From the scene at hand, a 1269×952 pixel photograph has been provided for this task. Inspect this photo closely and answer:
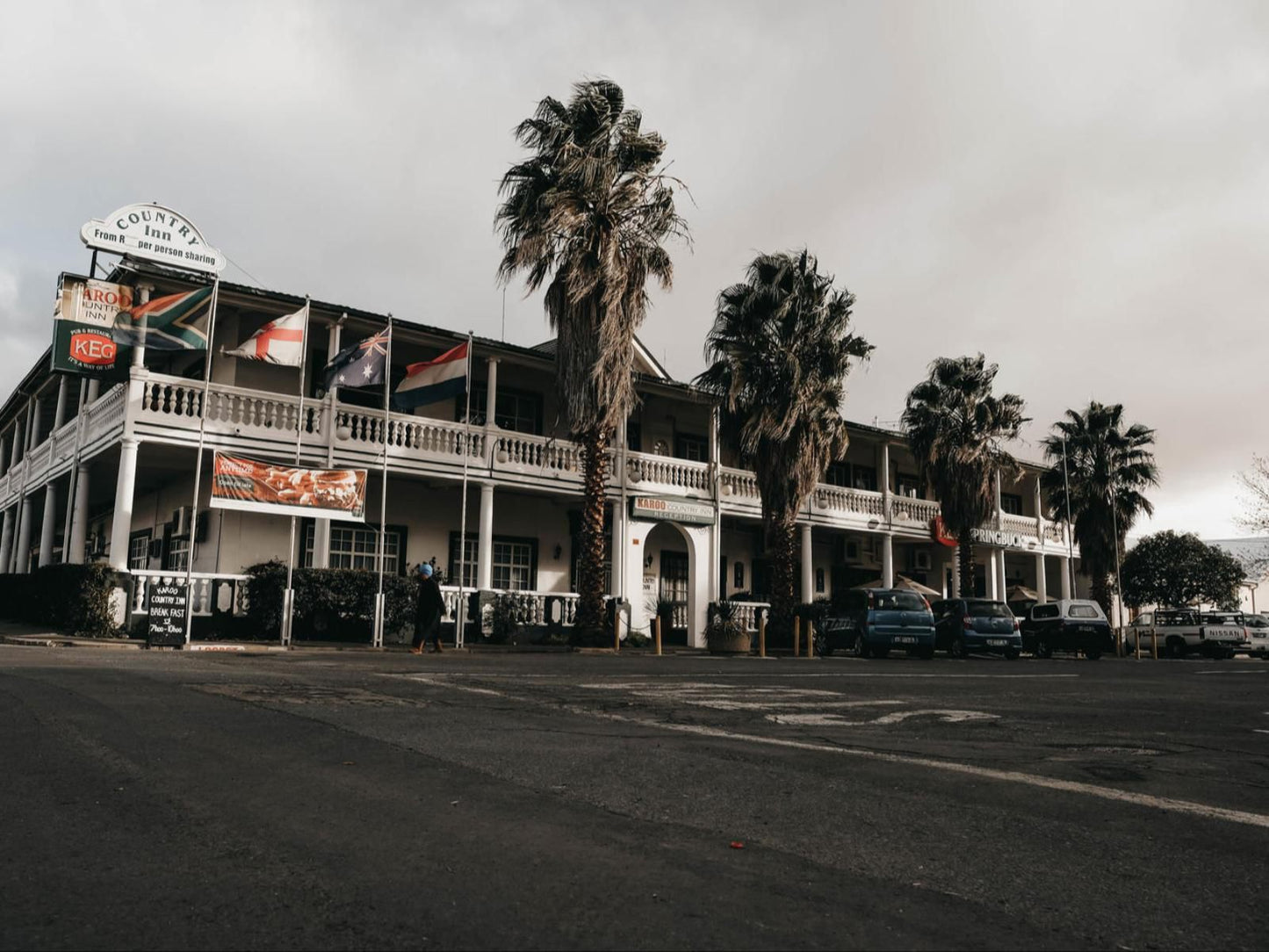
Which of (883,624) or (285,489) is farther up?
(285,489)

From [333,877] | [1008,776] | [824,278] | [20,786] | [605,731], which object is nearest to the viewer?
[333,877]

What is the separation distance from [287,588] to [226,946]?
16972 mm

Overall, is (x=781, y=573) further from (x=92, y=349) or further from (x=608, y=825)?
(x=608, y=825)

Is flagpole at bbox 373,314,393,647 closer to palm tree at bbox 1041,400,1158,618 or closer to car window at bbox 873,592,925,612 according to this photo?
car window at bbox 873,592,925,612

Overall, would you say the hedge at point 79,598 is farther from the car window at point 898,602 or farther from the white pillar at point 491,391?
the car window at point 898,602

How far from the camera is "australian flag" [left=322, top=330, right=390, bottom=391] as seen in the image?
2041cm

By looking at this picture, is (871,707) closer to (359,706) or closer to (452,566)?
(359,706)

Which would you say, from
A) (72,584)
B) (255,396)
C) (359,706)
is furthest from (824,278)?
(359,706)

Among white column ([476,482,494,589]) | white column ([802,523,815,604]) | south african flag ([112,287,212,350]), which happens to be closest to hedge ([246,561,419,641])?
white column ([476,482,494,589])

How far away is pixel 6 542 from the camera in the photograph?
32438 mm

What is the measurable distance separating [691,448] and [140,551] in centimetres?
1597

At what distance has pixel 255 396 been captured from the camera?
2100 centimetres

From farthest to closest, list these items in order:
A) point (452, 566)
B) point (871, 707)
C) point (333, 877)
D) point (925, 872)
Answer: point (452, 566) → point (871, 707) → point (925, 872) → point (333, 877)

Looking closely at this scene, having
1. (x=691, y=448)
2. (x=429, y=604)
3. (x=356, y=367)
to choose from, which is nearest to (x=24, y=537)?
(x=356, y=367)
